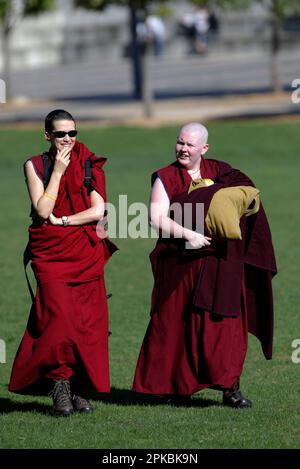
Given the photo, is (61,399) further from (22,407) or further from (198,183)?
(198,183)

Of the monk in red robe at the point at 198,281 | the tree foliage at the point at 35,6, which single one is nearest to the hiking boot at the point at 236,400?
the monk in red robe at the point at 198,281

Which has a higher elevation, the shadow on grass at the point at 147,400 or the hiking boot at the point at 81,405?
the hiking boot at the point at 81,405

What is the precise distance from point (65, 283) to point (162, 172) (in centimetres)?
101

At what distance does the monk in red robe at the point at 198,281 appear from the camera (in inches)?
319

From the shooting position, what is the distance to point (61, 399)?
26.6 ft

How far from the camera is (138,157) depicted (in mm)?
26484

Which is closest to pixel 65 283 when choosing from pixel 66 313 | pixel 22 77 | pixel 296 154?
pixel 66 313

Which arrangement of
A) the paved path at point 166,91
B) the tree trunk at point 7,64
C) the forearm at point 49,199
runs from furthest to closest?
the tree trunk at point 7,64 < the paved path at point 166,91 < the forearm at point 49,199

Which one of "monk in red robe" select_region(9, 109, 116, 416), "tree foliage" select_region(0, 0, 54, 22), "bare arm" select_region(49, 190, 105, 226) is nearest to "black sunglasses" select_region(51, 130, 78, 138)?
"monk in red robe" select_region(9, 109, 116, 416)

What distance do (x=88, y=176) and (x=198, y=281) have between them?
1.03 m

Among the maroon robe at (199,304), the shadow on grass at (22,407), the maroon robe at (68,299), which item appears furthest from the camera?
the shadow on grass at (22,407)

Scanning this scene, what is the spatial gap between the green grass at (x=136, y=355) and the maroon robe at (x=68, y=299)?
33cm

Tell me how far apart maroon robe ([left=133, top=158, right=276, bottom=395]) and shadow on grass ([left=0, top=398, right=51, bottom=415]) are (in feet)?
2.38

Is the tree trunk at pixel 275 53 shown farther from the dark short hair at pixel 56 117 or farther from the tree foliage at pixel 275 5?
the dark short hair at pixel 56 117
